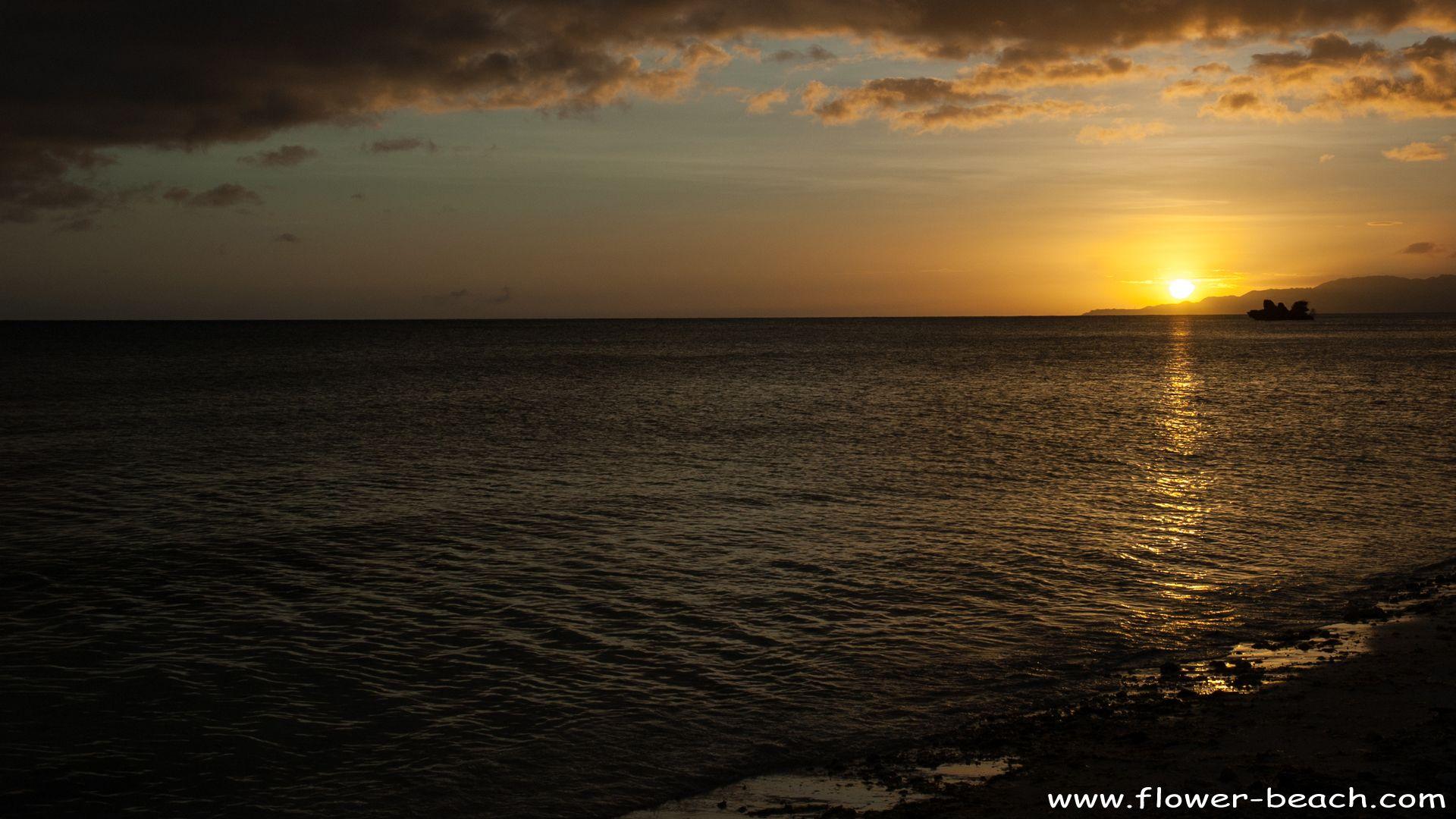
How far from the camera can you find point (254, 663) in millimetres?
15141

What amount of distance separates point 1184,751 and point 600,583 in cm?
1188

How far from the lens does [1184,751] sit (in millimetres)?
10789

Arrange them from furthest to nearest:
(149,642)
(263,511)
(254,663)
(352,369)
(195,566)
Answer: (352,369), (263,511), (195,566), (149,642), (254,663)

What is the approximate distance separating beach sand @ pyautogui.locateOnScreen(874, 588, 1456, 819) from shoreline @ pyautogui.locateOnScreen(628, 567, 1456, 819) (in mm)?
23

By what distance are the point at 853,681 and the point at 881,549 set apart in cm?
848

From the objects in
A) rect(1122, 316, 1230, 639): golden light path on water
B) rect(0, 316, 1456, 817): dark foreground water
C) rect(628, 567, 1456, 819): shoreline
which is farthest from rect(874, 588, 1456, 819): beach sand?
rect(1122, 316, 1230, 639): golden light path on water

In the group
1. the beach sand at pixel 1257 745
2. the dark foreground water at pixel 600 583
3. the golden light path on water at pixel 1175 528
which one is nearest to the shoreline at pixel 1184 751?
the beach sand at pixel 1257 745

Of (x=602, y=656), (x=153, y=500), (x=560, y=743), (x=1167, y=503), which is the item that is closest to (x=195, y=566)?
(x=153, y=500)

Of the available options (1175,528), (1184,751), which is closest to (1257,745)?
(1184,751)

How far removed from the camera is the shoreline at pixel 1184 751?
32.0ft

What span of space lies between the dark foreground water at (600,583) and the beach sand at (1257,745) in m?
1.91

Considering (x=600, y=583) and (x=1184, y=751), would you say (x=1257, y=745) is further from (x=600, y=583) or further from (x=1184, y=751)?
(x=600, y=583)

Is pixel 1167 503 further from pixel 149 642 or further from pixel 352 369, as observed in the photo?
pixel 352 369

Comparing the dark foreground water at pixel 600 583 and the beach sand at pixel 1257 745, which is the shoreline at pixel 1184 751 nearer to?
the beach sand at pixel 1257 745
